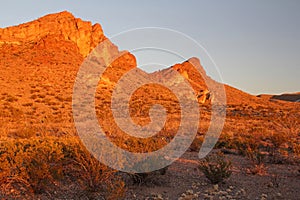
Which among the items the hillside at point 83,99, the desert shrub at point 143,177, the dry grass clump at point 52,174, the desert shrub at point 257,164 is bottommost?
the desert shrub at point 257,164

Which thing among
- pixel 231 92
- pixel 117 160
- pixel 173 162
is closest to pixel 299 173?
pixel 173 162

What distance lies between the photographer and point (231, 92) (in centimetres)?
7069

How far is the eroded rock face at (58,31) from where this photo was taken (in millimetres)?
55622

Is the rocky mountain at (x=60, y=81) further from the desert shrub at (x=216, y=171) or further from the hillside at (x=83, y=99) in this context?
the desert shrub at (x=216, y=171)

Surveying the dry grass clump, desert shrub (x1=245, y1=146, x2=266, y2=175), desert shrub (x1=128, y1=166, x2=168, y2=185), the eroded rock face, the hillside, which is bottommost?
desert shrub (x1=245, y1=146, x2=266, y2=175)

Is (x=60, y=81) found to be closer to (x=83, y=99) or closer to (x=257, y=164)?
(x=83, y=99)

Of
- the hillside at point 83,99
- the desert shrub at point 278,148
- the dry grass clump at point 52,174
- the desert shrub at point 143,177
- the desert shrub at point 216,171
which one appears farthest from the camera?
the desert shrub at point 278,148

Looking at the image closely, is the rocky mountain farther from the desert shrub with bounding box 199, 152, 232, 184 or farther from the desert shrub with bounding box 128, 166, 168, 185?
the desert shrub with bounding box 199, 152, 232, 184

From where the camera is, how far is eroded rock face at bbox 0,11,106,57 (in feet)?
182

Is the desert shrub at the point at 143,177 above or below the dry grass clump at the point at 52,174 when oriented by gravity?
below

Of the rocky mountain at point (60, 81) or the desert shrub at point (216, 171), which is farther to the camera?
the rocky mountain at point (60, 81)

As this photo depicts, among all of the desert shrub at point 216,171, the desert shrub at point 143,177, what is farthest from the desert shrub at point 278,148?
the desert shrub at point 143,177

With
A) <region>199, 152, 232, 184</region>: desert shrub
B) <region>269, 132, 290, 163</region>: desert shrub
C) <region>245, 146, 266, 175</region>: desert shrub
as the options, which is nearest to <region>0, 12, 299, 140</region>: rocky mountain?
<region>269, 132, 290, 163</region>: desert shrub

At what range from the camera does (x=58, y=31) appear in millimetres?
58031
